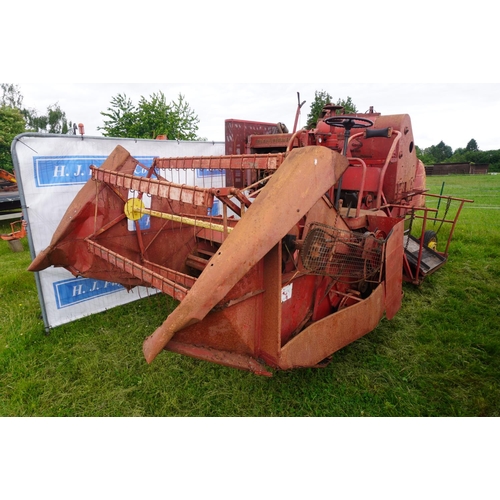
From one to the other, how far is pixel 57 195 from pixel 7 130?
1451cm

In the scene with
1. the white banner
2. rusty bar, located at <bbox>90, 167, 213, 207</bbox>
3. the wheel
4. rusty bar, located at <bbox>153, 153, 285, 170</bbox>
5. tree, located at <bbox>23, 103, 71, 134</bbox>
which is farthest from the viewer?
tree, located at <bbox>23, 103, 71, 134</bbox>

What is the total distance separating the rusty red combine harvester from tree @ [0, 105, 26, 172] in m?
13.3

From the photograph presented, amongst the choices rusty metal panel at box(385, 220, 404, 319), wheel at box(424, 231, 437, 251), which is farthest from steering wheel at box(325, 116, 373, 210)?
wheel at box(424, 231, 437, 251)

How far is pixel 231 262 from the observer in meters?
1.62

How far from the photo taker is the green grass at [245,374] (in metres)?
2.58

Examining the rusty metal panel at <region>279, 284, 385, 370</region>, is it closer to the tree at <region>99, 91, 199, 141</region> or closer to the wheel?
the wheel

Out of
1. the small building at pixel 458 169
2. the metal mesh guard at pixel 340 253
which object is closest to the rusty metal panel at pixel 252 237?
the metal mesh guard at pixel 340 253

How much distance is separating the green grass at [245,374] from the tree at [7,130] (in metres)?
12.6

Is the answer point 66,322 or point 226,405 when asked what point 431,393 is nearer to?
point 226,405

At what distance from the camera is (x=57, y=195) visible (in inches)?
145

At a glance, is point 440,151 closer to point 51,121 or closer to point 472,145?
point 472,145

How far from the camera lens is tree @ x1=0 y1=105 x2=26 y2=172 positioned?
13582 mm

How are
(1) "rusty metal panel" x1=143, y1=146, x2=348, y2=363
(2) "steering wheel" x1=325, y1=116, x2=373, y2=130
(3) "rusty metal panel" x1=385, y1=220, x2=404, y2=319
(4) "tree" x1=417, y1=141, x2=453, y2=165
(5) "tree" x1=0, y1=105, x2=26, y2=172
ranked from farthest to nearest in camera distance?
1. (4) "tree" x1=417, y1=141, x2=453, y2=165
2. (5) "tree" x1=0, y1=105, x2=26, y2=172
3. (3) "rusty metal panel" x1=385, y1=220, x2=404, y2=319
4. (2) "steering wheel" x1=325, y1=116, x2=373, y2=130
5. (1) "rusty metal panel" x1=143, y1=146, x2=348, y2=363

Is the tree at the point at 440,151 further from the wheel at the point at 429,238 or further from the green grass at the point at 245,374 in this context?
the green grass at the point at 245,374
